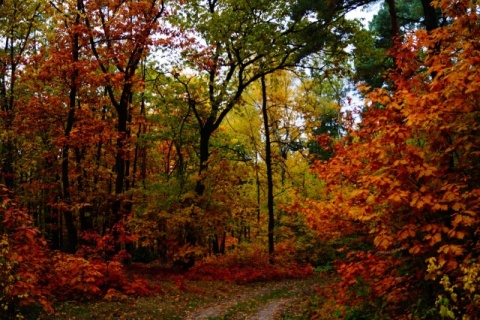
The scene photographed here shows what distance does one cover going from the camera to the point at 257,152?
2602 cm

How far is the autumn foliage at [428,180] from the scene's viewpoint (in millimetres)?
5031

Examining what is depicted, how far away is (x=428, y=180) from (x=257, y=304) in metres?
8.00

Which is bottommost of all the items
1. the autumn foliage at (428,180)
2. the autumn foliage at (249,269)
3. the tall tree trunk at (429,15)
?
the autumn foliage at (249,269)

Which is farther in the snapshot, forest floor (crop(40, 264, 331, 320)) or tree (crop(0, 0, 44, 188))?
tree (crop(0, 0, 44, 188))

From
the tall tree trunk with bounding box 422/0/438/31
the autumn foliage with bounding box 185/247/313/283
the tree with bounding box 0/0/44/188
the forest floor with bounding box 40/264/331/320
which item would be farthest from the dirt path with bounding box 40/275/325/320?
the tree with bounding box 0/0/44/188

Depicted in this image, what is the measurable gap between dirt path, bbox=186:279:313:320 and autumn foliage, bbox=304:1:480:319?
14.0 ft

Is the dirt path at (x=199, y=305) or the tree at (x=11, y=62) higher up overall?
the tree at (x=11, y=62)

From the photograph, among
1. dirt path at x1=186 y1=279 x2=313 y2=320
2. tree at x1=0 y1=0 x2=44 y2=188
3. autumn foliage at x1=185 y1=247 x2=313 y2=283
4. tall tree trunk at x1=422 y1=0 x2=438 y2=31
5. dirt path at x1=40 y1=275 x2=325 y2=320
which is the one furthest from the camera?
autumn foliage at x1=185 y1=247 x2=313 y2=283

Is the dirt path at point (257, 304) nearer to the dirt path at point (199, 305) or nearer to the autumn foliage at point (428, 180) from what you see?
the dirt path at point (199, 305)

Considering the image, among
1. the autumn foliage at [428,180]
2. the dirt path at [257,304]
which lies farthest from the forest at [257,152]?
the dirt path at [257,304]

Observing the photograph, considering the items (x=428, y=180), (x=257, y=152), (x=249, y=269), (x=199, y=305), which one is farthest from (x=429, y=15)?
(x=257, y=152)

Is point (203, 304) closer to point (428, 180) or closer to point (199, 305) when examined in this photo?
point (199, 305)

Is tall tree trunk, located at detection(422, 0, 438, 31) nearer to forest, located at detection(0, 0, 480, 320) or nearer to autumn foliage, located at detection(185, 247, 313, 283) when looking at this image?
forest, located at detection(0, 0, 480, 320)

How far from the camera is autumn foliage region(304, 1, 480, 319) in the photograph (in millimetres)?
5031
